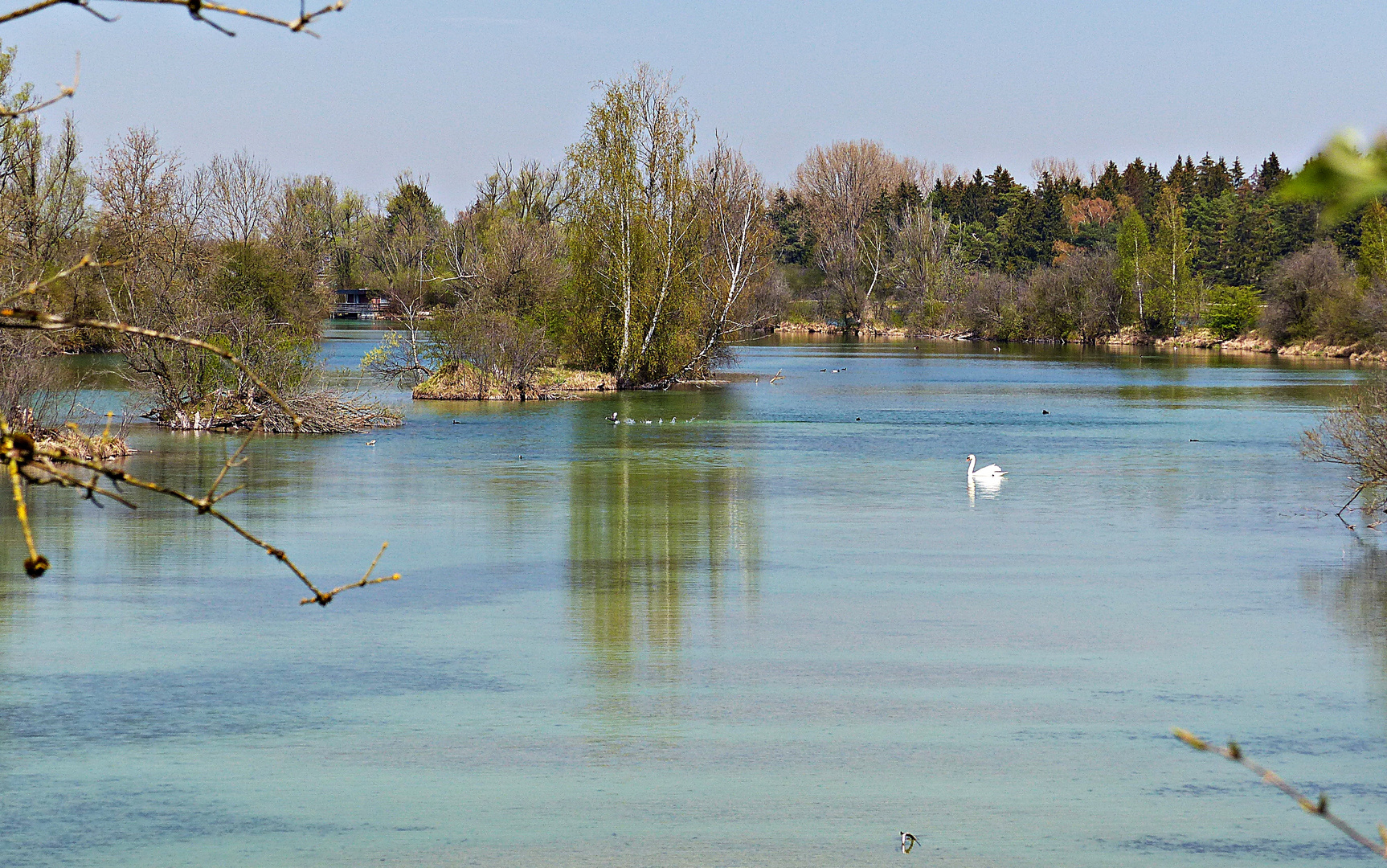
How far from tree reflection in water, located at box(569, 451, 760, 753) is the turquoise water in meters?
0.05

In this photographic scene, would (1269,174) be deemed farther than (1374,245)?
Yes

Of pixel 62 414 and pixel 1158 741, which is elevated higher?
pixel 62 414

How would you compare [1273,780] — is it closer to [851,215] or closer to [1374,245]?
[1374,245]

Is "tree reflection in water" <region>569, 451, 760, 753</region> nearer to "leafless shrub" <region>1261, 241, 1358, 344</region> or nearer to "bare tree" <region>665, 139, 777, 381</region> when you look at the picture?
"bare tree" <region>665, 139, 777, 381</region>

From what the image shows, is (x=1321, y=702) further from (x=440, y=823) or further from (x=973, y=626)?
(x=440, y=823)

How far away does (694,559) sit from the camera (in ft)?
46.8

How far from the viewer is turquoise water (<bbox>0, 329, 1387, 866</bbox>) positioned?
7.04 m

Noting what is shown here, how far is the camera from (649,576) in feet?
43.4

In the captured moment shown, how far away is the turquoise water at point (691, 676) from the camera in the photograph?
7.04 metres

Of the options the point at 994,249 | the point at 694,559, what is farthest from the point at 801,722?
the point at 994,249

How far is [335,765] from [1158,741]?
444 cm

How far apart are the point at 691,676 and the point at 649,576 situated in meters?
3.56

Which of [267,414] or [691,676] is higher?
[267,414]

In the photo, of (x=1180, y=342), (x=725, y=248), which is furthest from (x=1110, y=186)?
(x=725, y=248)
